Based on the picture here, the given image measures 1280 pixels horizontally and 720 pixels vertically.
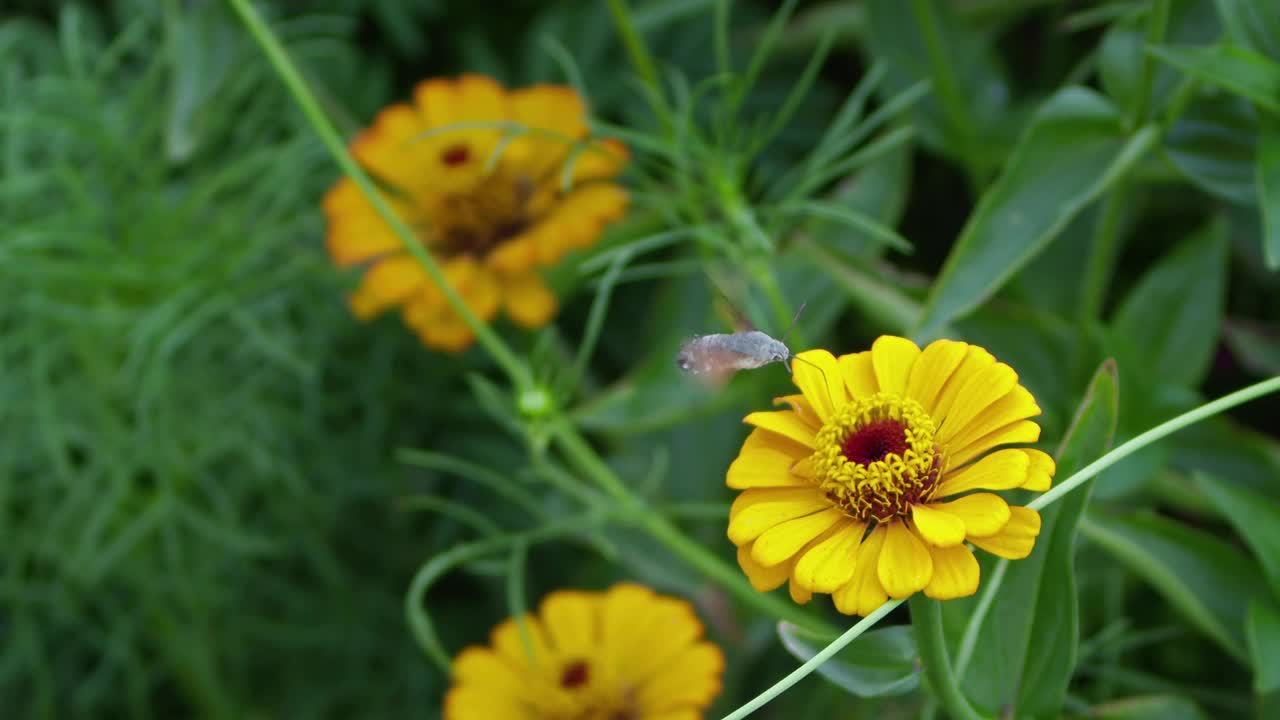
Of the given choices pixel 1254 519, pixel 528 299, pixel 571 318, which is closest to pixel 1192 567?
pixel 1254 519

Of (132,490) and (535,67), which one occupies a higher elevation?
(535,67)

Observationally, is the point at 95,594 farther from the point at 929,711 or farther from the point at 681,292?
the point at 929,711

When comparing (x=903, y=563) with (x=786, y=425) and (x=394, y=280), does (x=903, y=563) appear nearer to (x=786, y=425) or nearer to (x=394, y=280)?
(x=786, y=425)

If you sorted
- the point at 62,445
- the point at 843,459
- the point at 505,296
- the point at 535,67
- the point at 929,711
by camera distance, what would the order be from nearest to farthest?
1. the point at 843,459
2. the point at 929,711
3. the point at 505,296
4. the point at 62,445
5. the point at 535,67

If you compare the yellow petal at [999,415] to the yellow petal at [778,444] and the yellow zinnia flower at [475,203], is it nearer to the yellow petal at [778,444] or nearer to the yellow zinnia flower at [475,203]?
the yellow petal at [778,444]

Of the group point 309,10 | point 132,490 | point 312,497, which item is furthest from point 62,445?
point 309,10

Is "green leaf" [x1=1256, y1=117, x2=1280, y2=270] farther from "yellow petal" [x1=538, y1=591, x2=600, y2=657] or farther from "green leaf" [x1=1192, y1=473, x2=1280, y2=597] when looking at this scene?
"yellow petal" [x1=538, y1=591, x2=600, y2=657]
